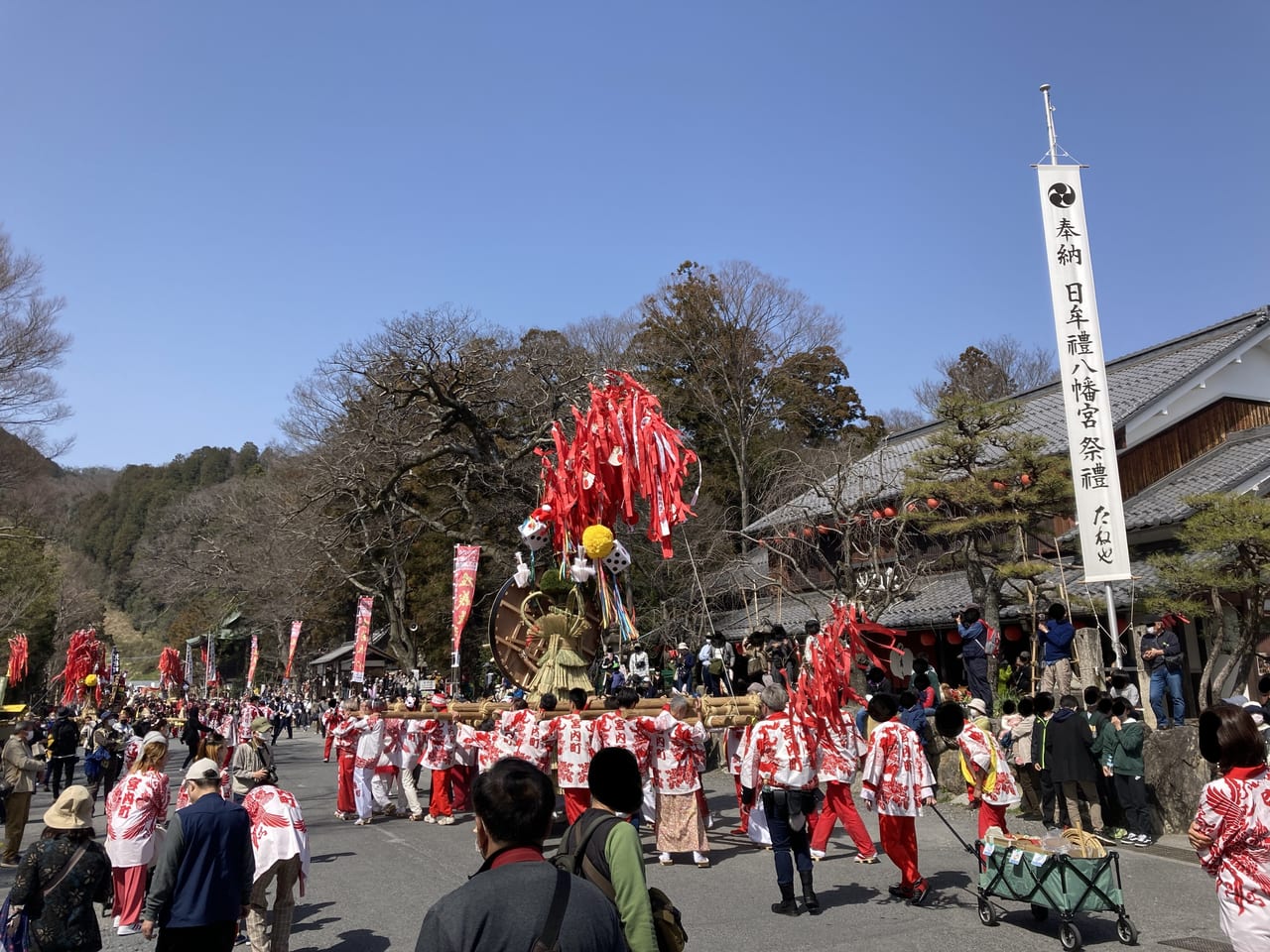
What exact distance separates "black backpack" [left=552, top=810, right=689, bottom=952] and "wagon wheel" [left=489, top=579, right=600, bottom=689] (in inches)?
358

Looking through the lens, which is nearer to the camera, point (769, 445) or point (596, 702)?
point (596, 702)

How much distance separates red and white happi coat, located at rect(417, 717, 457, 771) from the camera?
1250 centimetres

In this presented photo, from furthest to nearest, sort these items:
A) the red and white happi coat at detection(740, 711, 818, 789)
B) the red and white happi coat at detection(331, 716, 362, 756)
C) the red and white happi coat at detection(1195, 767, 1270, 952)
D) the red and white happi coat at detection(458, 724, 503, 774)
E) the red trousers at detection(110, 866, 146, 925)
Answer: the red and white happi coat at detection(331, 716, 362, 756) → the red and white happi coat at detection(458, 724, 503, 774) → the red and white happi coat at detection(740, 711, 818, 789) → the red trousers at detection(110, 866, 146, 925) → the red and white happi coat at detection(1195, 767, 1270, 952)

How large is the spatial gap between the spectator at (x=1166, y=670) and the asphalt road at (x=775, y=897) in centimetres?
250

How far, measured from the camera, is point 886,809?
7570 mm

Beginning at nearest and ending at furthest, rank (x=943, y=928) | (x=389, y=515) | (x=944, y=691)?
(x=943, y=928)
(x=944, y=691)
(x=389, y=515)

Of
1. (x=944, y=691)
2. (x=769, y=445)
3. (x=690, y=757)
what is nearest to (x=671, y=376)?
(x=769, y=445)

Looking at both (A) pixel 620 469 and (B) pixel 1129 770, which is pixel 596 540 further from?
(B) pixel 1129 770

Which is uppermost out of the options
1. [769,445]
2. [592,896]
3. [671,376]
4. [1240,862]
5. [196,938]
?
[671,376]

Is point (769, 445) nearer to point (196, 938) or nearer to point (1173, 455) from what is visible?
point (1173, 455)

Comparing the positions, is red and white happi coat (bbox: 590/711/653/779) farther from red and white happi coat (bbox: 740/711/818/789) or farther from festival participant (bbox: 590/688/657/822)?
red and white happi coat (bbox: 740/711/818/789)

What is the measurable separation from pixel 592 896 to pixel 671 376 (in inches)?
1351

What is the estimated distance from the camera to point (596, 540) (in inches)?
461

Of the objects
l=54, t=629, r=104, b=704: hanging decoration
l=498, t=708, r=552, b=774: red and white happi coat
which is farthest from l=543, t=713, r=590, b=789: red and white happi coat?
l=54, t=629, r=104, b=704: hanging decoration
